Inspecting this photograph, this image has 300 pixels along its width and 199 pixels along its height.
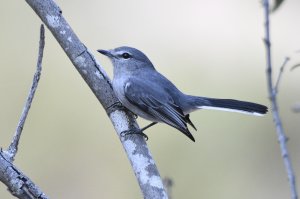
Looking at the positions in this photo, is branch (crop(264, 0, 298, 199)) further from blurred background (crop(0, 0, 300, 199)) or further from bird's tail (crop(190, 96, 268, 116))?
blurred background (crop(0, 0, 300, 199))

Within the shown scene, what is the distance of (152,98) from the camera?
4.26 metres

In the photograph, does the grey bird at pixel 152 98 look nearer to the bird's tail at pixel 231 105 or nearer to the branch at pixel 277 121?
the bird's tail at pixel 231 105

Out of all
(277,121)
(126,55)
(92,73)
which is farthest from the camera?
(126,55)

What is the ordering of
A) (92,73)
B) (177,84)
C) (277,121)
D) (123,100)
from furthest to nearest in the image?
(177,84)
(123,100)
(92,73)
(277,121)

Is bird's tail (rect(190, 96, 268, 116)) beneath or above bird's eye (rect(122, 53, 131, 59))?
beneath

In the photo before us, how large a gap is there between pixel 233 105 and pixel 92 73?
1082 mm

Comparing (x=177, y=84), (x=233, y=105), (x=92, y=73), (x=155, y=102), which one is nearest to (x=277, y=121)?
(x=92, y=73)

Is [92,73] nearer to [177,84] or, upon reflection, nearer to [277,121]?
[277,121]

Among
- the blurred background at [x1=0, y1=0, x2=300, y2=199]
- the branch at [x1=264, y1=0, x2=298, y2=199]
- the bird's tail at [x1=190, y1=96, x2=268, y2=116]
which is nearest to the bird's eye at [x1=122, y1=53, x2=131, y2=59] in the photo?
the bird's tail at [x1=190, y1=96, x2=268, y2=116]

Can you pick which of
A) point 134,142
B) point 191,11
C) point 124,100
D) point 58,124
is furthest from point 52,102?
point 134,142

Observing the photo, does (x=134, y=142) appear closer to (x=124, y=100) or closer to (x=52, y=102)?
(x=124, y=100)

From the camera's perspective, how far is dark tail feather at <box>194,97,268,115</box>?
160 inches

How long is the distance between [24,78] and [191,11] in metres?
2.52

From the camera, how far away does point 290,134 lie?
7305 millimetres
